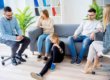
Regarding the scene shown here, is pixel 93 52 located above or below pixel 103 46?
below

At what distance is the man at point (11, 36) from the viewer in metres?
3.57

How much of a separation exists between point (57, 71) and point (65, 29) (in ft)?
4.00

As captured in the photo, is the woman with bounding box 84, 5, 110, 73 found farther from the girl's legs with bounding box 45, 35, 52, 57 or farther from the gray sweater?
the girl's legs with bounding box 45, 35, 52, 57

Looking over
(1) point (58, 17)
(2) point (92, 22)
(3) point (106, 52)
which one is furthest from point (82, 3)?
(3) point (106, 52)

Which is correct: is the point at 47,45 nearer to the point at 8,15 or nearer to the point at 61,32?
the point at 61,32

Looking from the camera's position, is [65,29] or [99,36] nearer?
[99,36]

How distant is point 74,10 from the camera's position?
16.3ft

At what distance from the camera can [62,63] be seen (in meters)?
3.71

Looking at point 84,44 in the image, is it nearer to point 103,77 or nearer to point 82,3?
point 103,77

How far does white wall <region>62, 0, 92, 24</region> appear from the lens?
486 cm

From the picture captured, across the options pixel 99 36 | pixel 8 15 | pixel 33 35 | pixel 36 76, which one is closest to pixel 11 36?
pixel 8 15

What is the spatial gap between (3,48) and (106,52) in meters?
3.00

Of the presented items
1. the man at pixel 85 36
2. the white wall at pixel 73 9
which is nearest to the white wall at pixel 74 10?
the white wall at pixel 73 9

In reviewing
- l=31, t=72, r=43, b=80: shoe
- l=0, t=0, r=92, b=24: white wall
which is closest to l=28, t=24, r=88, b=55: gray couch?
l=0, t=0, r=92, b=24: white wall
